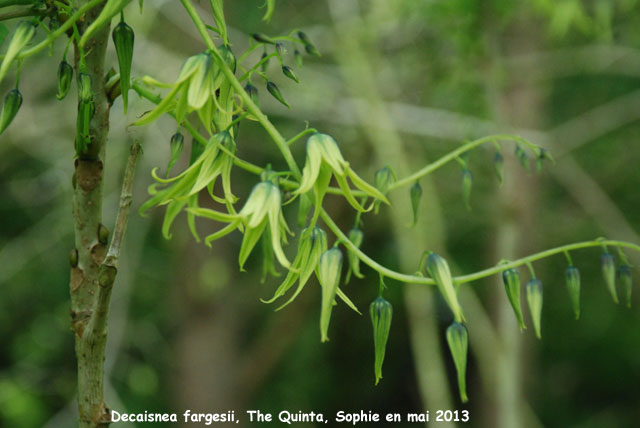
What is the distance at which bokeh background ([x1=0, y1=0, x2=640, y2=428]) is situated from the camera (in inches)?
71.8

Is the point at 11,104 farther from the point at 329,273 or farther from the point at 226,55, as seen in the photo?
the point at 329,273

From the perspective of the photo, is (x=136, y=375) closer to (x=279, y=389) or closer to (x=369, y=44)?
(x=369, y=44)

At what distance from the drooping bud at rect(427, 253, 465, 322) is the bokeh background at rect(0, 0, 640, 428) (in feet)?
2.27

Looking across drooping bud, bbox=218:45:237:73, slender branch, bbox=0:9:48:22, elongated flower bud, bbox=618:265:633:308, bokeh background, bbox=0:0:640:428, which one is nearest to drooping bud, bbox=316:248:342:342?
drooping bud, bbox=218:45:237:73

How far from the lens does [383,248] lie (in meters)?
4.58

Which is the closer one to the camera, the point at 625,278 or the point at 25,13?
the point at 25,13

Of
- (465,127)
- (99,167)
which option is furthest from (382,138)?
(99,167)

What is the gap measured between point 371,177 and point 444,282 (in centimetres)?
224

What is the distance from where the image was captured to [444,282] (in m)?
0.50

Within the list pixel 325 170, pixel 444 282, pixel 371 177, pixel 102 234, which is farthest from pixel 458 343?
pixel 371 177

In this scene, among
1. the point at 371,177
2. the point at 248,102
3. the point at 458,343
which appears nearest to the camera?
the point at 248,102

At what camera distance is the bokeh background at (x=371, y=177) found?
182 cm

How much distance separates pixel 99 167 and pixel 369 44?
5.76ft

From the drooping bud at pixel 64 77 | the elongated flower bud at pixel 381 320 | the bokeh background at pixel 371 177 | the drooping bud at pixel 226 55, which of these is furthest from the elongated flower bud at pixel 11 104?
the bokeh background at pixel 371 177
